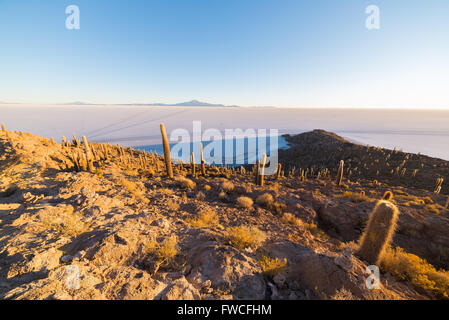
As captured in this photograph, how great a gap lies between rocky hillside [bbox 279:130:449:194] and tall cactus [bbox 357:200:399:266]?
23.3 m

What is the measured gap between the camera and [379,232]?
4.00 meters

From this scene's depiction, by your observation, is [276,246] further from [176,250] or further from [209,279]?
[176,250]

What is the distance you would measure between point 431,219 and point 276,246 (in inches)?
358

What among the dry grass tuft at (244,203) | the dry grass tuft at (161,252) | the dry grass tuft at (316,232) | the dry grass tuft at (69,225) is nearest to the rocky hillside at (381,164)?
the dry grass tuft at (316,232)

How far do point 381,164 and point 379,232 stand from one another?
99.8ft

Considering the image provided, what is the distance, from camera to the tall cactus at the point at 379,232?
392 cm

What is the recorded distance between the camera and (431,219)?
7.57 meters

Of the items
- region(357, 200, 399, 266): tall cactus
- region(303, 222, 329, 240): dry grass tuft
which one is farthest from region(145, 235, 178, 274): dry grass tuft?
region(303, 222, 329, 240): dry grass tuft

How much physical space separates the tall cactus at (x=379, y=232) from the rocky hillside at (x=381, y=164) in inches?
917

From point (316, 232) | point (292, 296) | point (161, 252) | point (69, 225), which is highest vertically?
point (69, 225)

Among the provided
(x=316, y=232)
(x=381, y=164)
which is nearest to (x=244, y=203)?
(x=316, y=232)

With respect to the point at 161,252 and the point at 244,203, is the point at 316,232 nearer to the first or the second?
the point at 244,203

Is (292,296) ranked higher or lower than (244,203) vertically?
higher

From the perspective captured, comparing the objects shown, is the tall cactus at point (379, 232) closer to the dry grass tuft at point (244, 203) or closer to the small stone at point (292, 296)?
the small stone at point (292, 296)
